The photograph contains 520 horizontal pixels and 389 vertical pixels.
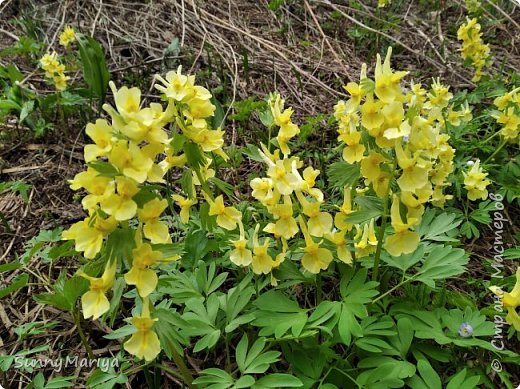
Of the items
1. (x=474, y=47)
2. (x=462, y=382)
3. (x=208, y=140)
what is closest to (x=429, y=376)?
(x=462, y=382)

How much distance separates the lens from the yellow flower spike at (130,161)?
127 centimetres

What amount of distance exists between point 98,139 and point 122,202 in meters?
0.18

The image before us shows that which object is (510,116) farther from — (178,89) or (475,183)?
(178,89)

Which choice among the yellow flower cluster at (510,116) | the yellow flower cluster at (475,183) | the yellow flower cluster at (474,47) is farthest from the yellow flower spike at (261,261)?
the yellow flower cluster at (474,47)

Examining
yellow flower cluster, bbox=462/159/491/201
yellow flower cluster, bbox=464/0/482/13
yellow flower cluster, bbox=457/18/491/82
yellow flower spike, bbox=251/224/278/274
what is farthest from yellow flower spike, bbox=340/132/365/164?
yellow flower cluster, bbox=464/0/482/13

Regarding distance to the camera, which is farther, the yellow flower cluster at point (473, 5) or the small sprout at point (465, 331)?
A: the yellow flower cluster at point (473, 5)

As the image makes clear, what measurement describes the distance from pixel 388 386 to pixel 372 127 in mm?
760

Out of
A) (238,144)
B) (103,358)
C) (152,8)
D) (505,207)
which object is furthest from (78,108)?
(505,207)

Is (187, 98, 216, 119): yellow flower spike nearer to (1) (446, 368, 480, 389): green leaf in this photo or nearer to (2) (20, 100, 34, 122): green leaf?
(1) (446, 368, 480, 389): green leaf

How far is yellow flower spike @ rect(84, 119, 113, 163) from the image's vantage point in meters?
1.30

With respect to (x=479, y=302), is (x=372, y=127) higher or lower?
higher

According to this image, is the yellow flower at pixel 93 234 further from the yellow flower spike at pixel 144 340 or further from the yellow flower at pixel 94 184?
the yellow flower spike at pixel 144 340

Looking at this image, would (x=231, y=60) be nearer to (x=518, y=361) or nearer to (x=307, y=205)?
(x=307, y=205)

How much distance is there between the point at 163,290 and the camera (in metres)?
1.75
